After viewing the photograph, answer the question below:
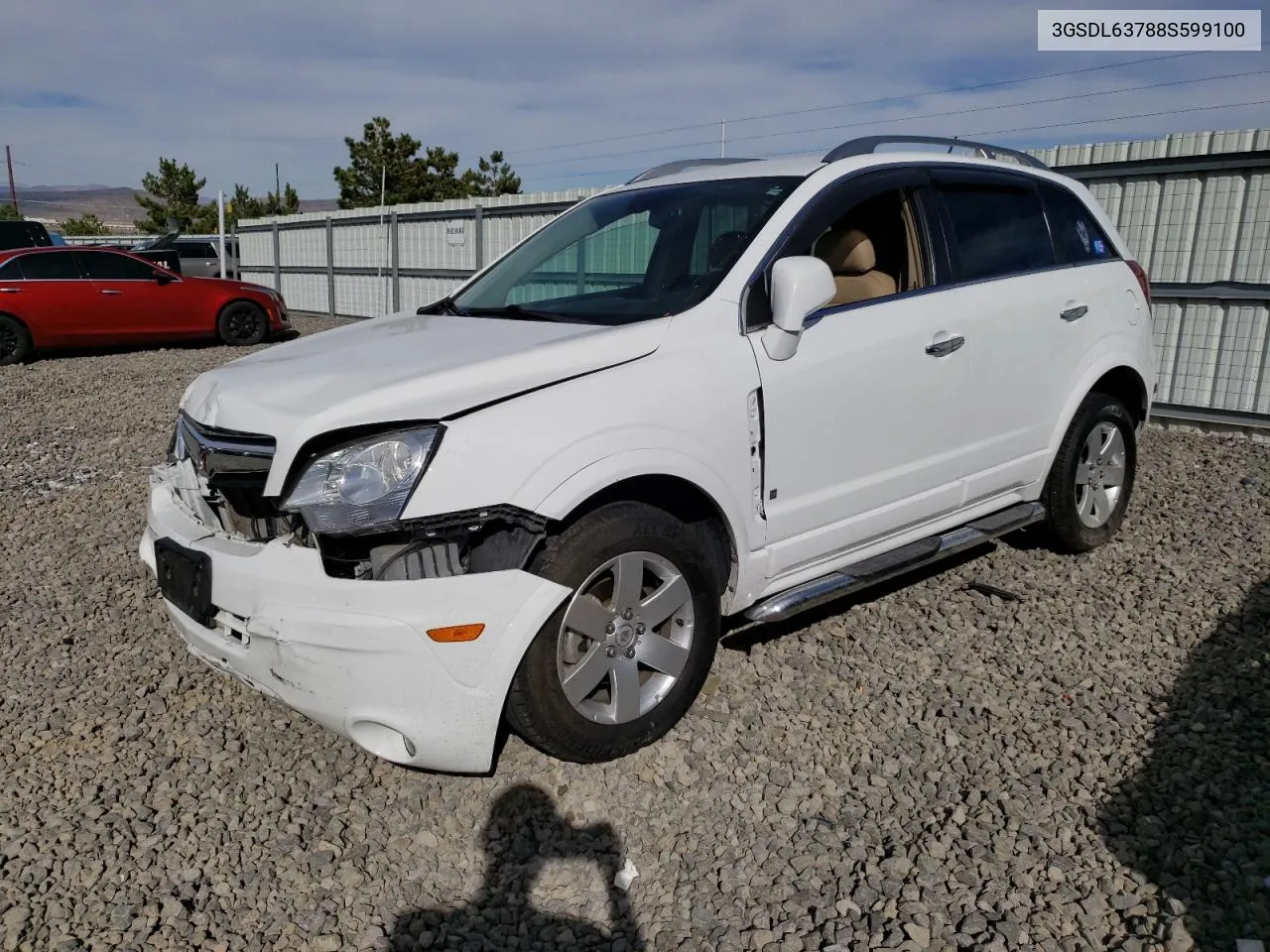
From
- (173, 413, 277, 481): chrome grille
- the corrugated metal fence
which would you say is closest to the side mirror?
(173, 413, 277, 481): chrome grille

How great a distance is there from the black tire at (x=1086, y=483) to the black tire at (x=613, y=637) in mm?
2177

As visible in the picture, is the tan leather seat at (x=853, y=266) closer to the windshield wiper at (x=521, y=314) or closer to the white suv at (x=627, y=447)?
the white suv at (x=627, y=447)

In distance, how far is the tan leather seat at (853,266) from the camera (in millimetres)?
3814

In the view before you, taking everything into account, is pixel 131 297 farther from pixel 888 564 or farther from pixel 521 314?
pixel 888 564

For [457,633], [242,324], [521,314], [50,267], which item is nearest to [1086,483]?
[521,314]

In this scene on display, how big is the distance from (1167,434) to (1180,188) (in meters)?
1.95

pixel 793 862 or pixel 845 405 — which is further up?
pixel 845 405

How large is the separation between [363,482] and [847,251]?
2179 millimetres

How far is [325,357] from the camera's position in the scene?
3.30 metres

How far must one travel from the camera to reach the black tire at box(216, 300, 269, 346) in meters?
14.8

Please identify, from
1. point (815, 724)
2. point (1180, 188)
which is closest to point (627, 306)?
point (815, 724)

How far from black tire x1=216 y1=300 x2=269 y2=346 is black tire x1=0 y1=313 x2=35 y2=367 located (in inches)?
100

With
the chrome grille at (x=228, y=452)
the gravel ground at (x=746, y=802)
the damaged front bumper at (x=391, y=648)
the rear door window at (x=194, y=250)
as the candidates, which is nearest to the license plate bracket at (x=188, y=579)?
the damaged front bumper at (x=391, y=648)

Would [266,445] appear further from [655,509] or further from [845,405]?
[845,405]
